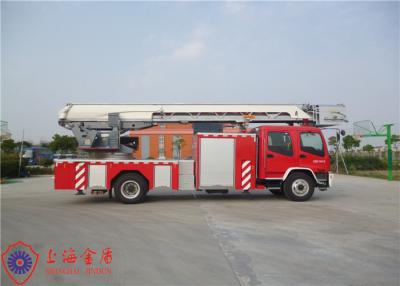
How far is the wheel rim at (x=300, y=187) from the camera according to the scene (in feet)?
31.2

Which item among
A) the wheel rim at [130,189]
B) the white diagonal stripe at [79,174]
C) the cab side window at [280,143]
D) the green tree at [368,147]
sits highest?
the green tree at [368,147]

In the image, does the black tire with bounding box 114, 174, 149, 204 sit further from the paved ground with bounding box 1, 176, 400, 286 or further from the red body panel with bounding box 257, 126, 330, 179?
the red body panel with bounding box 257, 126, 330, 179

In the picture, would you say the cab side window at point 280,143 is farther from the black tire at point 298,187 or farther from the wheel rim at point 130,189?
the wheel rim at point 130,189

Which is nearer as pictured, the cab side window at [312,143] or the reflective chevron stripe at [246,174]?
the reflective chevron stripe at [246,174]

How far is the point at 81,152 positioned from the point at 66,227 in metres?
3.76

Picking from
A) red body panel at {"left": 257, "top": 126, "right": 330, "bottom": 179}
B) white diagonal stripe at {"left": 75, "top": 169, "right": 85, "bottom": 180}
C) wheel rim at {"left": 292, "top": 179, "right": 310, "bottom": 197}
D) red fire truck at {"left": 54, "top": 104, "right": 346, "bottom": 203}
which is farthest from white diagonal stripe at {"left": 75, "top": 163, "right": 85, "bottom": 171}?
wheel rim at {"left": 292, "top": 179, "right": 310, "bottom": 197}

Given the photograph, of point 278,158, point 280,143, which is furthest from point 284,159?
point 280,143

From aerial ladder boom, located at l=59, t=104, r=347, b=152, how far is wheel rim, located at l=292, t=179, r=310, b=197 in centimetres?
210

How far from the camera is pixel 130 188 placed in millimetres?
9125

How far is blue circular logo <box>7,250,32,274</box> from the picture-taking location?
14.0ft

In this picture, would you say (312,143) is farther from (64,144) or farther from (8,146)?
(8,146)

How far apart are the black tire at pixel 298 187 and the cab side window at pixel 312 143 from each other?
81 cm

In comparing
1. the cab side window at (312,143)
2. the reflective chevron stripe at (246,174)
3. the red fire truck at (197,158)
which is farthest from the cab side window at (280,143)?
the reflective chevron stripe at (246,174)

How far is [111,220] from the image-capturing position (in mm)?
6938
